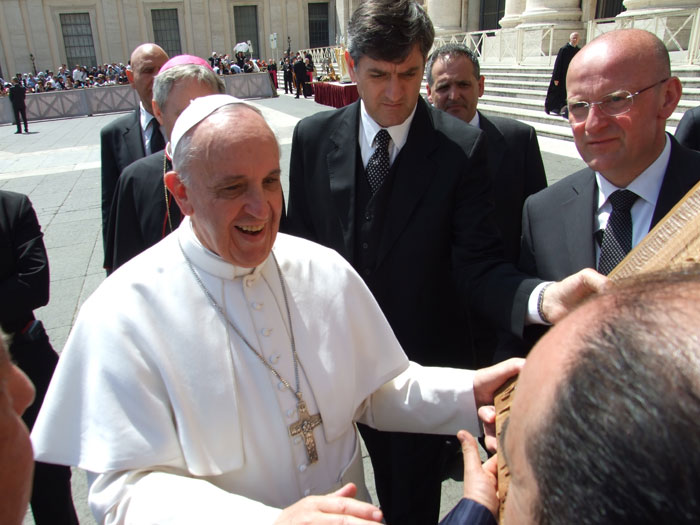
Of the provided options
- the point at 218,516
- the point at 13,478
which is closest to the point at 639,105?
the point at 218,516

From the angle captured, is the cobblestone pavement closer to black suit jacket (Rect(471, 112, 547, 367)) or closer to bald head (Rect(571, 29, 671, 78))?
bald head (Rect(571, 29, 671, 78))

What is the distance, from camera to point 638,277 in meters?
0.68

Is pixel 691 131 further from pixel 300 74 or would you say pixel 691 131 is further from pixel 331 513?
pixel 300 74

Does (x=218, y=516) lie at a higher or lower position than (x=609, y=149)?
lower

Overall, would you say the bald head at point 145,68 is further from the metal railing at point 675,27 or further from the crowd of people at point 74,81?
the crowd of people at point 74,81

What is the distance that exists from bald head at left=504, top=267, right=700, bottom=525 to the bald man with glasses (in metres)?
1.24

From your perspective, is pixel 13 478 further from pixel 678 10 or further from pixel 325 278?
pixel 678 10

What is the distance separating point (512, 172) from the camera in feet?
10.3

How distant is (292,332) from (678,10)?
11954 millimetres

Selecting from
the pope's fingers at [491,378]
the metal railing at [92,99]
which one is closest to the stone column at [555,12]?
the metal railing at [92,99]

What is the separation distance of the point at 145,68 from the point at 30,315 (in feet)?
6.25

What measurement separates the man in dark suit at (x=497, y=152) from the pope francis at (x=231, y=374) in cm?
138

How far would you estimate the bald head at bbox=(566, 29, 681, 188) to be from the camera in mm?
1792

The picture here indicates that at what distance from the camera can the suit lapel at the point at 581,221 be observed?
1.85 metres
